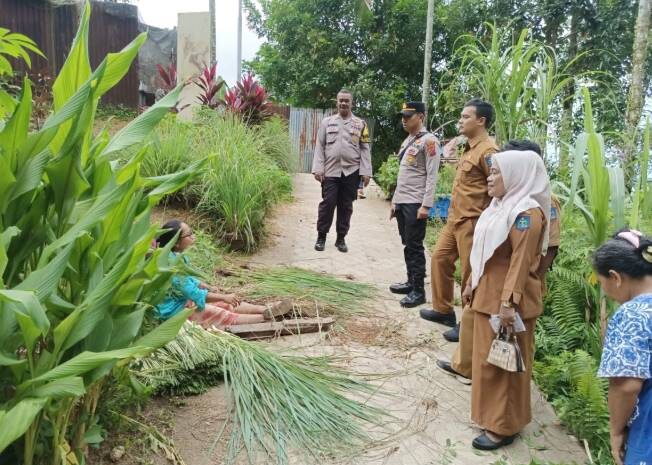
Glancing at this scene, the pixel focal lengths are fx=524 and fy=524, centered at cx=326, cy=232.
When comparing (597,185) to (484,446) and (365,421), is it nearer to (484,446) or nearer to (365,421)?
(484,446)

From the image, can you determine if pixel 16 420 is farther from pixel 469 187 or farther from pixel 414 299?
pixel 414 299

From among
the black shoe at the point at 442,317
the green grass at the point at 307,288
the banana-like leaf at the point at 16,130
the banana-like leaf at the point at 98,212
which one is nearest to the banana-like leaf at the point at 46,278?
the banana-like leaf at the point at 98,212

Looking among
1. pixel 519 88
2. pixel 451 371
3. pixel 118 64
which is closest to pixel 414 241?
pixel 451 371

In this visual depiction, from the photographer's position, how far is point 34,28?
1095cm

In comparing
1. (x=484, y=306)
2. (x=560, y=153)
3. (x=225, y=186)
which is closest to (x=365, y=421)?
(x=484, y=306)

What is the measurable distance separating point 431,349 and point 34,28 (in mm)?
11185

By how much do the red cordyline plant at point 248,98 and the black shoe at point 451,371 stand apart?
273 inches

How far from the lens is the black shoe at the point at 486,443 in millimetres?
2607

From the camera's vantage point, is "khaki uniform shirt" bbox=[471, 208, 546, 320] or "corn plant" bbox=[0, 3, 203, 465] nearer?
"corn plant" bbox=[0, 3, 203, 465]

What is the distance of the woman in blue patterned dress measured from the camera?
5.51 ft

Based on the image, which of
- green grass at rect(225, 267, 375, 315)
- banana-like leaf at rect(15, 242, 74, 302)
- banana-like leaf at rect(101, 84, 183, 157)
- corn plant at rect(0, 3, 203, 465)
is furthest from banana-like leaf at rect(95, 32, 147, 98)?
green grass at rect(225, 267, 375, 315)

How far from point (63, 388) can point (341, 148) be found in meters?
4.49

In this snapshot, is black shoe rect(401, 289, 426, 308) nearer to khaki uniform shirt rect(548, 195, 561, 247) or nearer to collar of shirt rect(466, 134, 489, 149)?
collar of shirt rect(466, 134, 489, 149)

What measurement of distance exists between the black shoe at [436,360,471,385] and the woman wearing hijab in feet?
1.96
